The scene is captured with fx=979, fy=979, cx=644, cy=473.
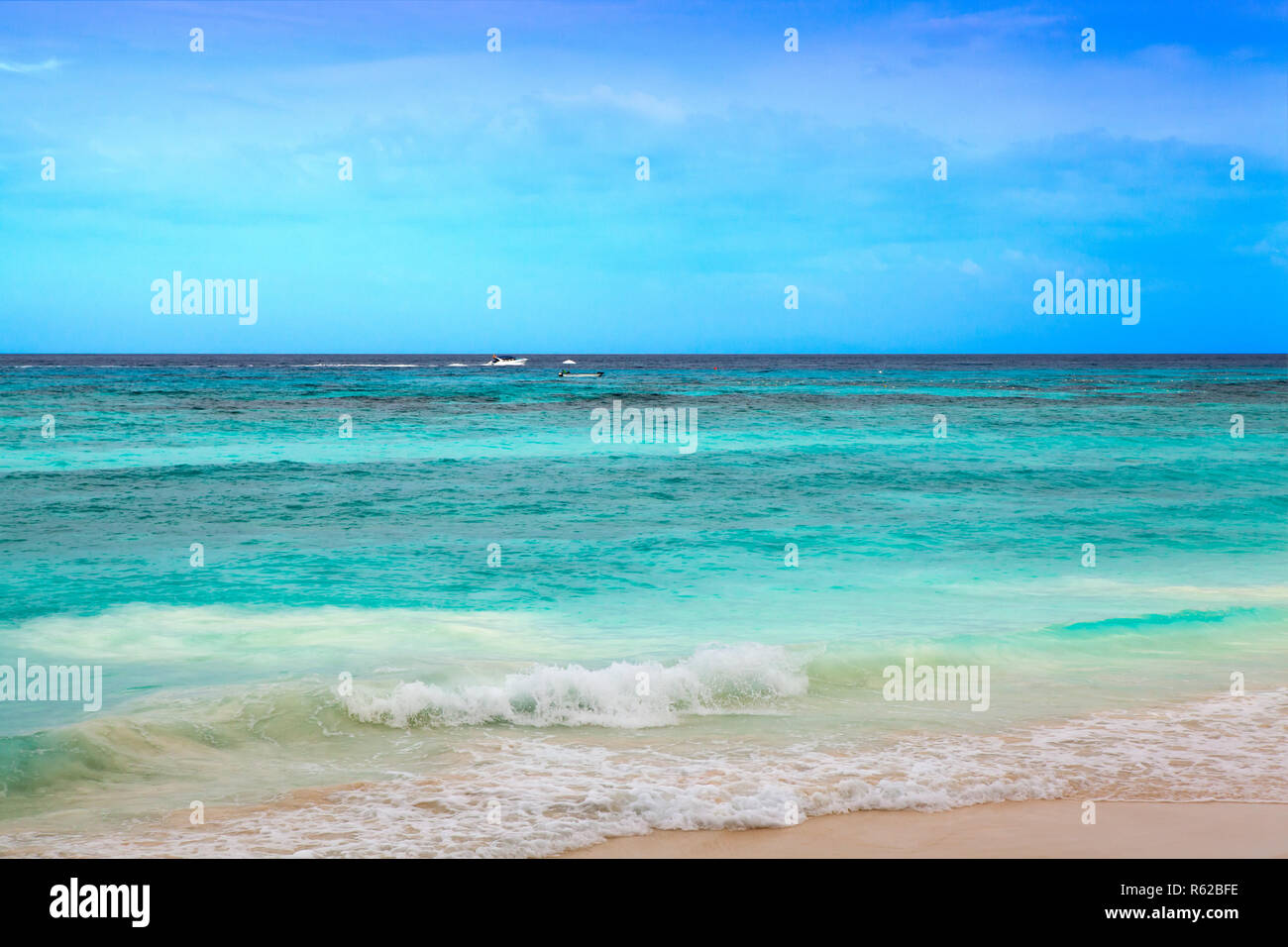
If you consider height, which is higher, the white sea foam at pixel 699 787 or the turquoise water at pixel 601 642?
the turquoise water at pixel 601 642

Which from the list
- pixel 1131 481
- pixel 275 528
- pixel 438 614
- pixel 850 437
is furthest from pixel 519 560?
pixel 850 437

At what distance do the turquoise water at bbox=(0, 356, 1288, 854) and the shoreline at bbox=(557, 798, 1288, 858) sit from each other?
146 millimetres

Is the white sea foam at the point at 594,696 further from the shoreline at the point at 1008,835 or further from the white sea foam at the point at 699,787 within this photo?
the shoreline at the point at 1008,835

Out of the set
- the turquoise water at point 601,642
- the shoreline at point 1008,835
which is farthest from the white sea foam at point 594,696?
the shoreline at point 1008,835

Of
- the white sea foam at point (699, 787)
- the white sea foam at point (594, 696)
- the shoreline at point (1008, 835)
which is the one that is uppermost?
the white sea foam at point (594, 696)

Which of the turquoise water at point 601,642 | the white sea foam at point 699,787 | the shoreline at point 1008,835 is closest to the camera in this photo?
the shoreline at point 1008,835

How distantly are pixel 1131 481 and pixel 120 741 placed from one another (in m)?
21.1

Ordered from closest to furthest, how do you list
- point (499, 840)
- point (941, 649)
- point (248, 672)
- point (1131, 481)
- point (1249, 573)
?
point (499, 840), point (248, 672), point (941, 649), point (1249, 573), point (1131, 481)

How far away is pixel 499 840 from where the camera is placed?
5.20 metres

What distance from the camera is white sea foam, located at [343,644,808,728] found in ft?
24.1

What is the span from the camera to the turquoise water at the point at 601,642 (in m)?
5.90

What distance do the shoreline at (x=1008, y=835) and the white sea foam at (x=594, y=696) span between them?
203 cm

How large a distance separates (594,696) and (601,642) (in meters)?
2.02

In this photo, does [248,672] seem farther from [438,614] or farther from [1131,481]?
[1131,481]
